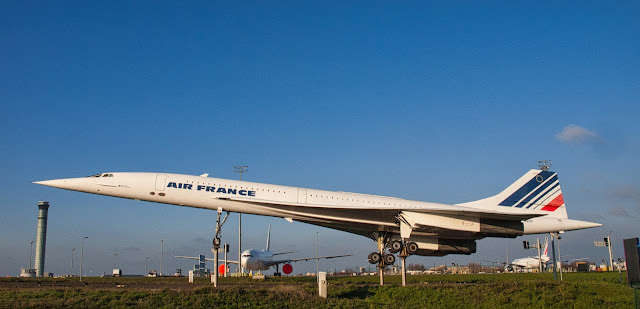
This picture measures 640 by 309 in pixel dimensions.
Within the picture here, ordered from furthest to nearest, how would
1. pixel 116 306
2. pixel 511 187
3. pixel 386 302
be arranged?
pixel 511 187, pixel 386 302, pixel 116 306

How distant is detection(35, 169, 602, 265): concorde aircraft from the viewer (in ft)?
78.9

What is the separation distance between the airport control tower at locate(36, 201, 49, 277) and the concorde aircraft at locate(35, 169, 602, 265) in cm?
7383

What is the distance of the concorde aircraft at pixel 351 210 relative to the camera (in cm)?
2405

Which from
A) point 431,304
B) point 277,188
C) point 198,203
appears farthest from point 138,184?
point 431,304

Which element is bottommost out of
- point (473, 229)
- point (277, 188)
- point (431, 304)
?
point (431, 304)

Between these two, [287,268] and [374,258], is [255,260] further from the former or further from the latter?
[374,258]

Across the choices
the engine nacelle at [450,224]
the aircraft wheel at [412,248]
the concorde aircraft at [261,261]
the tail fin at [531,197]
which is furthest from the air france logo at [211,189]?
the concorde aircraft at [261,261]

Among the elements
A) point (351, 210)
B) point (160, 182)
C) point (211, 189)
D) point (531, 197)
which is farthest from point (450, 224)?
point (160, 182)

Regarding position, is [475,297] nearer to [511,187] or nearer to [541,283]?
[541,283]

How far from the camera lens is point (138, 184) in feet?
78.4

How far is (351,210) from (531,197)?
1070 centimetres

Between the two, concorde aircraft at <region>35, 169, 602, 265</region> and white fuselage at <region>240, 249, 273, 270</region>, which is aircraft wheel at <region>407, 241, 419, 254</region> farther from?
white fuselage at <region>240, 249, 273, 270</region>

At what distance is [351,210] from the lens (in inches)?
972

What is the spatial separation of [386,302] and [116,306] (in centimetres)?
1066
